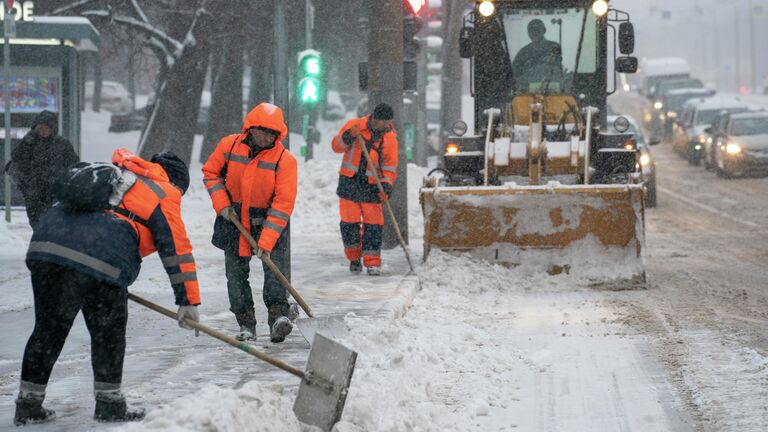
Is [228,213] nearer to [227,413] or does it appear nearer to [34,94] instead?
[227,413]

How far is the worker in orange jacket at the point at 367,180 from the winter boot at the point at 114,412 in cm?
629

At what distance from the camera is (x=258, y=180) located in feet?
27.5

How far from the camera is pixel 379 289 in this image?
11203 millimetres

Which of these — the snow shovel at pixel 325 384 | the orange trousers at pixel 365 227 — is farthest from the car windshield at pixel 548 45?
the snow shovel at pixel 325 384

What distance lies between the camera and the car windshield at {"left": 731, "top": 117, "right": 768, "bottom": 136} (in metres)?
28.9

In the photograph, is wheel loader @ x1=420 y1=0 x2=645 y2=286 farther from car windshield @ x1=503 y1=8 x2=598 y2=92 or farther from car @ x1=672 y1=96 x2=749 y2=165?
car @ x1=672 y1=96 x2=749 y2=165

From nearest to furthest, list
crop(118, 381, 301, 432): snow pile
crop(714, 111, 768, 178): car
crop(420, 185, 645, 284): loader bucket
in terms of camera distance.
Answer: crop(118, 381, 301, 432): snow pile → crop(420, 185, 645, 284): loader bucket → crop(714, 111, 768, 178): car

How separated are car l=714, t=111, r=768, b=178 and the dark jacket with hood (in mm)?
19576

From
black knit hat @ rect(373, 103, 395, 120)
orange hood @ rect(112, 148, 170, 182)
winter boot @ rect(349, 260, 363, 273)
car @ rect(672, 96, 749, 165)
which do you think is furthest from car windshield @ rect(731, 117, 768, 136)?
orange hood @ rect(112, 148, 170, 182)

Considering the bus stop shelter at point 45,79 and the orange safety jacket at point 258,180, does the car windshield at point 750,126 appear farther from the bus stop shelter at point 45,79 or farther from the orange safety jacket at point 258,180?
the orange safety jacket at point 258,180

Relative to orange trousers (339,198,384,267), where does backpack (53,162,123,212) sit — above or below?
above

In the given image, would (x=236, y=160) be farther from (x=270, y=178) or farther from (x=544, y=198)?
(x=544, y=198)

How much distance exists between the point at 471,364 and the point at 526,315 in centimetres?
246

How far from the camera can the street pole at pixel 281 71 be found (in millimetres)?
10008
